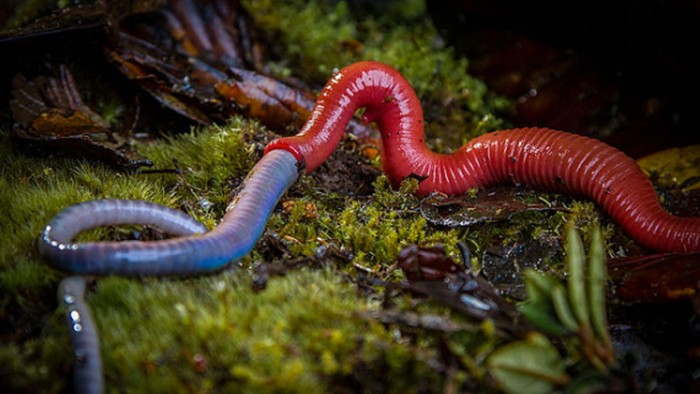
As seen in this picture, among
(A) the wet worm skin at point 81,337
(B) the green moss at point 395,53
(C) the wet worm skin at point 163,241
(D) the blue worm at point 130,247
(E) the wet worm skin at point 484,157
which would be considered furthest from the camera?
(B) the green moss at point 395,53

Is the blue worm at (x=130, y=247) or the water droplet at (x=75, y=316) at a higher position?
the blue worm at (x=130, y=247)

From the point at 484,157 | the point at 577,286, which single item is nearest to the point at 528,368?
the point at 577,286

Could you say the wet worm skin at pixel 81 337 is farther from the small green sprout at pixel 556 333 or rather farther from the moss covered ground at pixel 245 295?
the small green sprout at pixel 556 333

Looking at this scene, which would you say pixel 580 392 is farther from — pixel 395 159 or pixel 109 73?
pixel 109 73

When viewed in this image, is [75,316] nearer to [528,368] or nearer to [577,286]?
[528,368]

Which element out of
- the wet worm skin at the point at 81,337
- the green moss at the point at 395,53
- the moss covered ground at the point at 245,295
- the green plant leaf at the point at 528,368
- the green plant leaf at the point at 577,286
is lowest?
the wet worm skin at the point at 81,337

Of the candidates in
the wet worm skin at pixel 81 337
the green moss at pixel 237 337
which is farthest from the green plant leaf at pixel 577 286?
the wet worm skin at pixel 81 337

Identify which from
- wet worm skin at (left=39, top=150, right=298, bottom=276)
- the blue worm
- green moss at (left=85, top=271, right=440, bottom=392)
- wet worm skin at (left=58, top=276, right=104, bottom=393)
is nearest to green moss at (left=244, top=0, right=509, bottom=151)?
wet worm skin at (left=39, top=150, right=298, bottom=276)

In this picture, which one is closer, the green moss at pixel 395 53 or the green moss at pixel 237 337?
the green moss at pixel 237 337

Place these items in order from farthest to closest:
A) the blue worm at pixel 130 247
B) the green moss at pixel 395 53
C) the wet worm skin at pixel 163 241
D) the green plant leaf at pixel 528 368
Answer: the green moss at pixel 395 53
the wet worm skin at pixel 163 241
the blue worm at pixel 130 247
the green plant leaf at pixel 528 368
